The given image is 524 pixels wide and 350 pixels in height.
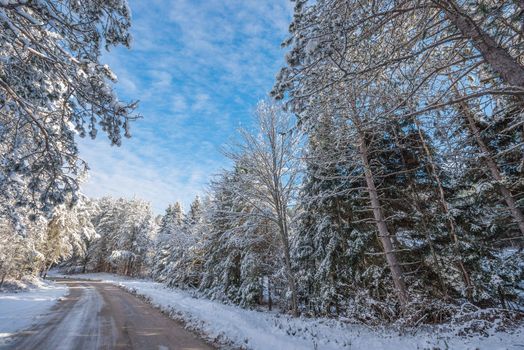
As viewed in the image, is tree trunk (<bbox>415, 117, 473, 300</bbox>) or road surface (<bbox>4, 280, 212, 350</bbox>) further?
tree trunk (<bbox>415, 117, 473, 300</bbox>)

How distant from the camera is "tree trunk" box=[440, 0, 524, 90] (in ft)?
11.9

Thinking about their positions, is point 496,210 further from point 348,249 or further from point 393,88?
point 393,88

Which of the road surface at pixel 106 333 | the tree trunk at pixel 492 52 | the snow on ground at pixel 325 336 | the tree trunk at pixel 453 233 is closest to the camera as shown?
the tree trunk at pixel 492 52

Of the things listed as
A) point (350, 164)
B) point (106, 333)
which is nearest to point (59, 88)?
point (106, 333)

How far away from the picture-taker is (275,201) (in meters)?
10.7

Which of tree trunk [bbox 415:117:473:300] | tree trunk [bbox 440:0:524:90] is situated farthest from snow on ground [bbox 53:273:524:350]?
tree trunk [bbox 440:0:524:90]

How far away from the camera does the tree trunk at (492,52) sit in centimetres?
364

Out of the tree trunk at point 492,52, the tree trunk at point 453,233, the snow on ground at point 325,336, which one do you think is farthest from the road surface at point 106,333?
the tree trunk at point 453,233

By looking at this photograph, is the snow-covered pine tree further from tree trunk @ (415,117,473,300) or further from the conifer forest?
tree trunk @ (415,117,473,300)

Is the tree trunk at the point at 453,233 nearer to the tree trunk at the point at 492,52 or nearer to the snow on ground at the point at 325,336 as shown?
the snow on ground at the point at 325,336

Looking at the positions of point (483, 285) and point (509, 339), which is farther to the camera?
point (483, 285)

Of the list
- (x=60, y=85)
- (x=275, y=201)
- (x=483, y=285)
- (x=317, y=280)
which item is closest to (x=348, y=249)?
(x=317, y=280)

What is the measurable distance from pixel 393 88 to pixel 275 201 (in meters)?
6.68

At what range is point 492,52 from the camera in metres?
3.88
